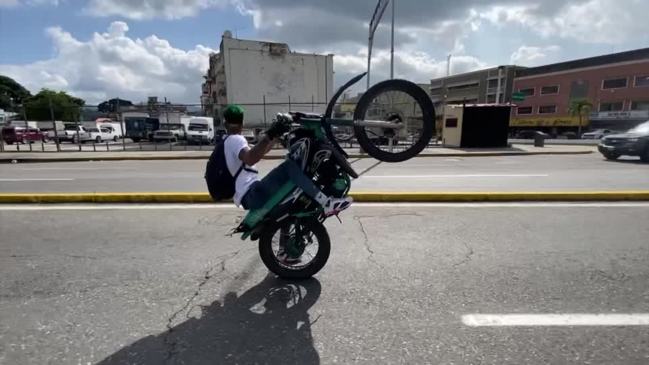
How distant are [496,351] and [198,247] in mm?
3146

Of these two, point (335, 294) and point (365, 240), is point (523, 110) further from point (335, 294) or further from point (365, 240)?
point (335, 294)

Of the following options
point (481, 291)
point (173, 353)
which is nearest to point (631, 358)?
point (481, 291)

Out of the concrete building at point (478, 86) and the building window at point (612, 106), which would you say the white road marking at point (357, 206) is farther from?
the concrete building at point (478, 86)

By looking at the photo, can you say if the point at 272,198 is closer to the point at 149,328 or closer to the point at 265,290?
the point at 265,290

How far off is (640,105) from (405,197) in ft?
183

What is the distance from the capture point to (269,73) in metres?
50.8

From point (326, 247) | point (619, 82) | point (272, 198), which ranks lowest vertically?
point (326, 247)

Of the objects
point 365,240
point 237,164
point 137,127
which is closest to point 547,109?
point 137,127

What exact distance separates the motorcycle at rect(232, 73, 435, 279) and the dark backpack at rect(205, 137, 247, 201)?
13.0 inches

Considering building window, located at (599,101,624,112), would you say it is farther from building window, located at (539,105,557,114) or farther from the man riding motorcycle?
the man riding motorcycle

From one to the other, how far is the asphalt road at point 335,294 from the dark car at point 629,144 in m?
10.1

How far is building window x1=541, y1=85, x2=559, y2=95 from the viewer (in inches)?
2122

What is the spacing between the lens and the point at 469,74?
74.9 meters

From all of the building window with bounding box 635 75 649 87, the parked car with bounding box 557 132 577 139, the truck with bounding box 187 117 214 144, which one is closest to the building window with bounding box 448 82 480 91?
the parked car with bounding box 557 132 577 139
